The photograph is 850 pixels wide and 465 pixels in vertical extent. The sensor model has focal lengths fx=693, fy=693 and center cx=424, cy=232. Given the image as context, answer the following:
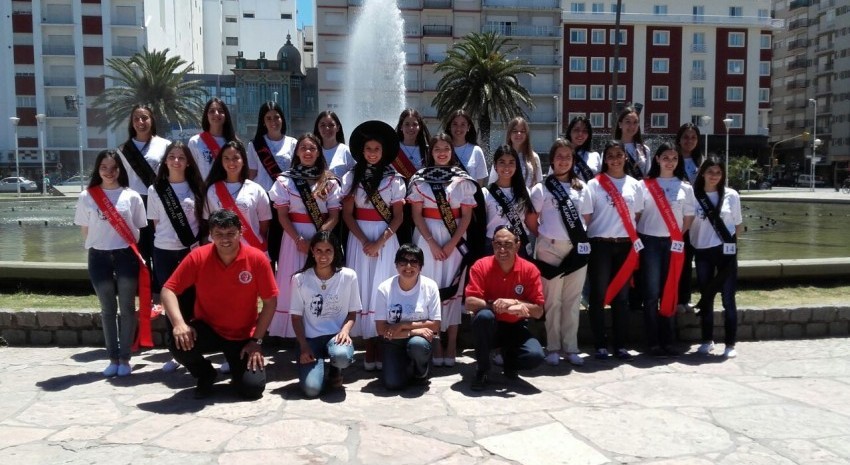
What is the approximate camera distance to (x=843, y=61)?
7775cm

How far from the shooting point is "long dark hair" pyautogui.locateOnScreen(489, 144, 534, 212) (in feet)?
21.9

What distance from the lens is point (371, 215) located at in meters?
6.58

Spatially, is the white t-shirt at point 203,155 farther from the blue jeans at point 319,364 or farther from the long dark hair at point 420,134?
the blue jeans at point 319,364

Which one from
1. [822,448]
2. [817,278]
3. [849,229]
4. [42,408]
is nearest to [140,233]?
[42,408]

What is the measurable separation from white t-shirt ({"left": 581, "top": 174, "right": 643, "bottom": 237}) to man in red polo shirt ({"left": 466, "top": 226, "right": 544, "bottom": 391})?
1115mm

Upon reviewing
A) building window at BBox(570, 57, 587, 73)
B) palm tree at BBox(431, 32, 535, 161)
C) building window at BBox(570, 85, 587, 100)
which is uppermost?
building window at BBox(570, 57, 587, 73)

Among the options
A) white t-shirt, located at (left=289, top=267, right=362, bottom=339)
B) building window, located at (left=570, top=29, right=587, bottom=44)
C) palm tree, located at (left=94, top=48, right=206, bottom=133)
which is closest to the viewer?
white t-shirt, located at (left=289, top=267, right=362, bottom=339)

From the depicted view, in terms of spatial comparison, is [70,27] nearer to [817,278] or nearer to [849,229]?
[849,229]

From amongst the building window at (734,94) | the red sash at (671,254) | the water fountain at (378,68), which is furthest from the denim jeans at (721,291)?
the building window at (734,94)

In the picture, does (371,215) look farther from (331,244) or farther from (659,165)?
(659,165)

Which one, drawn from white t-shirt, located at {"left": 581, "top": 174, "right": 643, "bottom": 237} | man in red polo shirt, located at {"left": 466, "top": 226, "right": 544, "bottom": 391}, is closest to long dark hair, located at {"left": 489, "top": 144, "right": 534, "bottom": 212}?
white t-shirt, located at {"left": 581, "top": 174, "right": 643, "bottom": 237}

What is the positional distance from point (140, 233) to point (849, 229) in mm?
19660

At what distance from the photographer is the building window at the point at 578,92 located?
6688cm

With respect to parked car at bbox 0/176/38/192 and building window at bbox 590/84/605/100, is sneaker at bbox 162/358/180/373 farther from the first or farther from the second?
building window at bbox 590/84/605/100
